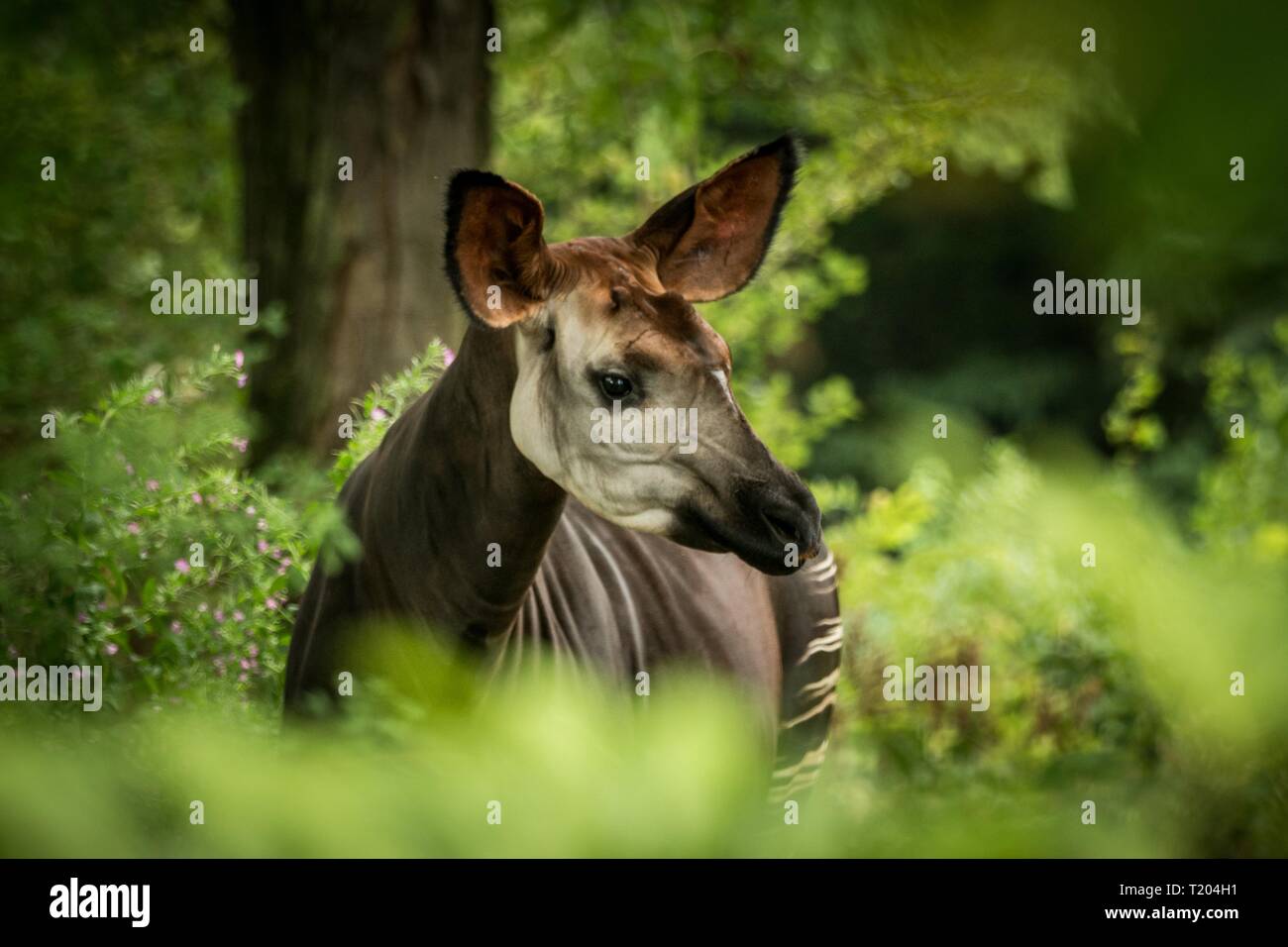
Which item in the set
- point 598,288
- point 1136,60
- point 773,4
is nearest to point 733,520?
point 598,288

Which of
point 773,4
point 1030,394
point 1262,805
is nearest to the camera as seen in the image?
point 1262,805

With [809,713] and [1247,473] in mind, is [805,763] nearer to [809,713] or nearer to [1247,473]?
[809,713]

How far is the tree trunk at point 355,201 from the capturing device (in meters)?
5.68

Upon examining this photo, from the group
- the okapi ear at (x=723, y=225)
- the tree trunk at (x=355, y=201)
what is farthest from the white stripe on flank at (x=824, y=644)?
A: the tree trunk at (x=355, y=201)

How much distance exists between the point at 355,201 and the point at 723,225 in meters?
2.79

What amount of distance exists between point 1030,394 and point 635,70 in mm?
8208

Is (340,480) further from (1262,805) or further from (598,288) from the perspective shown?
(1262,805)

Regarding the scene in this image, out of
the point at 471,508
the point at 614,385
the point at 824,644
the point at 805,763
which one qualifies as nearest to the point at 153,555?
the point at 471,508

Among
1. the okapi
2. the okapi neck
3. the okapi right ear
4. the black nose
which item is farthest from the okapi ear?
the black nose

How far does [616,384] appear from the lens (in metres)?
2.82

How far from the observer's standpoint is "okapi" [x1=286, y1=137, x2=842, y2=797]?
2.77 meters

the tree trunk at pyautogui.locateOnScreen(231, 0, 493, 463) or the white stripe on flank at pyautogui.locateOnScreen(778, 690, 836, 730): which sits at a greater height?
the tree trunk at pyautogui.locateOnScreen(231, 0, 493, 463)

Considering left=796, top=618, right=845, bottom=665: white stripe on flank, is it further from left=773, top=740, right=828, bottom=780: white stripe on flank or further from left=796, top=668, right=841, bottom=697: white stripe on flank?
left=773, top=740, right=828, bottom=780: white stripe on flank

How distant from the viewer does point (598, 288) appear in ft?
9.52
